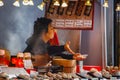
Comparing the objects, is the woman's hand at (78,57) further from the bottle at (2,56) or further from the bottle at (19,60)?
the bottle at (2,56)

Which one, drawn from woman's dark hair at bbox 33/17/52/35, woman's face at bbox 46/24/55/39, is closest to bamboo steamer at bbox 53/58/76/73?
woman's face at bbox 46/24/55/39

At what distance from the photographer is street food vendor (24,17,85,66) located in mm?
7242

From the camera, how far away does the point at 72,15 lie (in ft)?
24.5

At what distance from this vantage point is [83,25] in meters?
7.48

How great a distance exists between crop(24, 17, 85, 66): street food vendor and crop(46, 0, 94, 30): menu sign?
0.18 meters

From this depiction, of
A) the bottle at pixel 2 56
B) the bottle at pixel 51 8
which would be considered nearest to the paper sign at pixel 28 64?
the bottle at pixel 2 56

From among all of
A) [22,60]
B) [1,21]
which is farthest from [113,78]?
[1,21]

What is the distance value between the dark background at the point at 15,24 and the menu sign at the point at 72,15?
41cm

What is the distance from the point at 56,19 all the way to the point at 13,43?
3.67 ft

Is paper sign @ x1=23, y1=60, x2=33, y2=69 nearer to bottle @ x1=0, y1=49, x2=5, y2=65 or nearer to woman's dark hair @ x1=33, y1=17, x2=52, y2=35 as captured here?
bottle @ x1=0, y1=49, x2=5, y2=65

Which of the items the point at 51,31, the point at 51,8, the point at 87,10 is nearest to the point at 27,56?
the point at 51,31

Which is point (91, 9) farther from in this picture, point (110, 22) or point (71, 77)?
point (71, 77)

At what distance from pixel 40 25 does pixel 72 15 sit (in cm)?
76

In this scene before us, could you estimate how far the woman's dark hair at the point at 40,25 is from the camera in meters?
7.29
